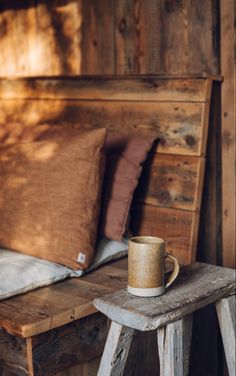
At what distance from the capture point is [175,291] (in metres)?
1.70

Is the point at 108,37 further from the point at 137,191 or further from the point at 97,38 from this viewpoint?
the point at 137,191

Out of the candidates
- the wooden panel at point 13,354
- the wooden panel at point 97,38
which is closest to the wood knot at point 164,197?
the wooden panel at point 97,38

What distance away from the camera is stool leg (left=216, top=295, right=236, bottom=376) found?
1.78 meters

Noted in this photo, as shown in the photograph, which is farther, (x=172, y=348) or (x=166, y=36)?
(x=166, y=36)

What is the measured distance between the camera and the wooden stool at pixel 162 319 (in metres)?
1.55

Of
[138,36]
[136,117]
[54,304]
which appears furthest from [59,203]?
[138,36]

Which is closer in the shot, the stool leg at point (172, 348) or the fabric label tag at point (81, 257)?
the stool leg at point (172, 348)

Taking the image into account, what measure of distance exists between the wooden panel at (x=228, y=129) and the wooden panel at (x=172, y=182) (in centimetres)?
9

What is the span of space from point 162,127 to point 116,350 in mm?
795

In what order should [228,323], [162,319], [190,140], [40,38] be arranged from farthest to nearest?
1. [40,38]
2. [190,140]
3. [228,323]
4. [162,319]

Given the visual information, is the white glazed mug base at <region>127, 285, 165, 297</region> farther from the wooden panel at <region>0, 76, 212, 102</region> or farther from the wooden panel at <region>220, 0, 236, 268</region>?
the wooden panel at <region>0, 76, 212, 102</region>

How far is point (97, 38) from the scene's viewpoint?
235cm

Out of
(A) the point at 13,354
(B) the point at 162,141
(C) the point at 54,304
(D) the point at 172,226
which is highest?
(B) the point at 162,141

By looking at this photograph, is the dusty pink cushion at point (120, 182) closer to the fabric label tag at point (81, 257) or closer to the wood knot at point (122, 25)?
the fabric label tag at point (81, 257)
